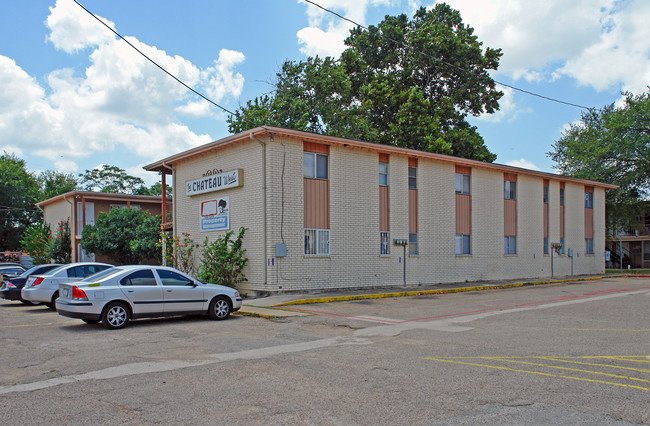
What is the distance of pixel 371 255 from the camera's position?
22.1 metres

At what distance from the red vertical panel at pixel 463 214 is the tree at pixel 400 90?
38.7ft

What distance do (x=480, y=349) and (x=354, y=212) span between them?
12.6m

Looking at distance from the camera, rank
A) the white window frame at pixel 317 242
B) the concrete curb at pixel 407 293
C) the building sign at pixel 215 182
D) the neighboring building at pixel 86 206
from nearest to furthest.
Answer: the concrete curb at pixel 407 293 → the white window frame at pixel 317 242 → the building sign at pixel 215 182 → the neighboring building at pixel 86 206

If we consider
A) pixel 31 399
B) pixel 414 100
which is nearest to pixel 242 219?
pixel 31 399

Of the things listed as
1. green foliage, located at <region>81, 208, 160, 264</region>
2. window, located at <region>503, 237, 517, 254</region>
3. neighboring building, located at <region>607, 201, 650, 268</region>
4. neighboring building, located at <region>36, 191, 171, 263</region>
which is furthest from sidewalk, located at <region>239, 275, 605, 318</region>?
neighboring building, located at <region>607, 201, 650, 268</region>

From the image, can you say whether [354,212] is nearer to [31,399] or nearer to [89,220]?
[31,399]

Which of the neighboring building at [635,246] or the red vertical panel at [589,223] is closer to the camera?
the red vertical panel at [589,223]

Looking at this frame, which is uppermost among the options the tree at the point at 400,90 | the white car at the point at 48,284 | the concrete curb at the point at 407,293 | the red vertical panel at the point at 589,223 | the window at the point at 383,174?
the tree at the point at 400,90

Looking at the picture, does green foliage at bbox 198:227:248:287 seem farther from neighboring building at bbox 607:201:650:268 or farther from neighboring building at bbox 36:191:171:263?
Answer: neighboring building at bbox 607:201:650:268

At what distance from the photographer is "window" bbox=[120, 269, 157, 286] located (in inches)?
493

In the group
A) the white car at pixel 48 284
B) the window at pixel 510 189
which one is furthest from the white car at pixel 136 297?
the window at pixel 510 189

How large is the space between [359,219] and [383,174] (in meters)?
2.50

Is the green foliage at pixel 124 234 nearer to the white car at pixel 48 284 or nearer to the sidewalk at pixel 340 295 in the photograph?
the white car at pixel 48 284

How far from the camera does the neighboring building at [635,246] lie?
56938 millimetres
